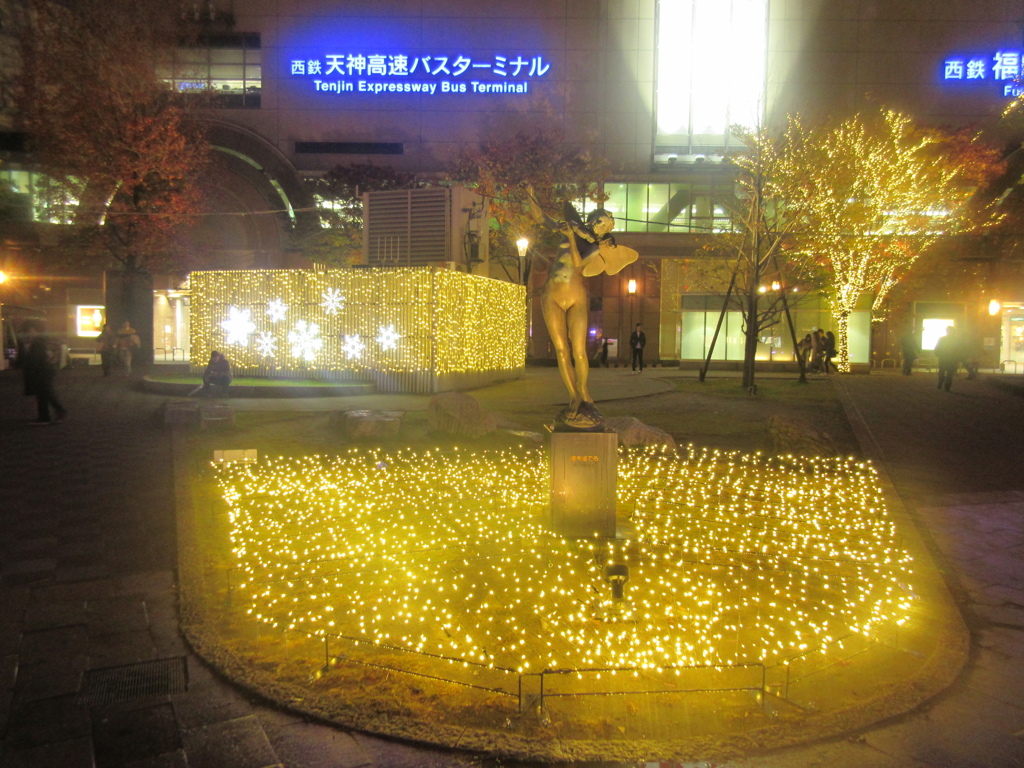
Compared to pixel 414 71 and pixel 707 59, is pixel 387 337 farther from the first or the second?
pixel 707 59

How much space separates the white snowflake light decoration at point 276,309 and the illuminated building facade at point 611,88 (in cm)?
1959

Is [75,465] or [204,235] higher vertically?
[204,235]

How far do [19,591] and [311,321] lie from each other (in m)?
13.6

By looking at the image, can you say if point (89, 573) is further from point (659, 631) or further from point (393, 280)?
point (393, 280)

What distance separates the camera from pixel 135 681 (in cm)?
384

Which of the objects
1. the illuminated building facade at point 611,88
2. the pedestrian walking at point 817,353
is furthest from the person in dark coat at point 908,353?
the illuminated building facade at point 611,88

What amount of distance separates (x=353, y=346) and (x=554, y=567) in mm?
13135

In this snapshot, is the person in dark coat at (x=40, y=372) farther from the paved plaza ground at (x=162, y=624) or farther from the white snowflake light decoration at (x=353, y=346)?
the white snowflake light decoration at (x=353, y=346)

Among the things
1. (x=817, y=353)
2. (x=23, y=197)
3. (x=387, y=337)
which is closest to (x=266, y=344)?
(x=387, y=337)

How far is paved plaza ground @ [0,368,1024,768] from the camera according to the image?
10.7ft

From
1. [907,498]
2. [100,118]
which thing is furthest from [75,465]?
[100,118]

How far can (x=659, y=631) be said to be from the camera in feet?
14.7

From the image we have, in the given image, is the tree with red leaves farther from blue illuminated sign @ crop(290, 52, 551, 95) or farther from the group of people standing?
the group of people standing

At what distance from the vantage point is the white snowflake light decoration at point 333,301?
17812mm
